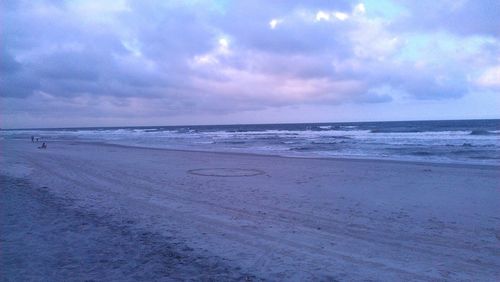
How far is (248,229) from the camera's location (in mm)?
6996

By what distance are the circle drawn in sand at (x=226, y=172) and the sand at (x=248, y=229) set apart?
1.89 metres

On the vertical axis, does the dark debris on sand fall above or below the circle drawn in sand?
above

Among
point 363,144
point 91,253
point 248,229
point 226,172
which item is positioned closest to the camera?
point 91,253

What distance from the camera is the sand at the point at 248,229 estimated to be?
5.00 metres

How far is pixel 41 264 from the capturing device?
16.4ft

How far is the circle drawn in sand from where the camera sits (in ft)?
49.6

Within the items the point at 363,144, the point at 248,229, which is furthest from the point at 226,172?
the point at 363,144

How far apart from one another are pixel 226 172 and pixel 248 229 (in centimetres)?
887

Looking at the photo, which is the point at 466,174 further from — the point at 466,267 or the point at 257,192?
the point at 466,267

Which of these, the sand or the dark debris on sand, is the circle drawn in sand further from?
the dark debris on sand

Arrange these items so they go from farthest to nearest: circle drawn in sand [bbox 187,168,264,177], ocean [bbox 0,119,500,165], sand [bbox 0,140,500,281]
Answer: ocean [bbox 0,119,500,165]
circle drawn in sand [bbox 187,168,264,177]
sand [bbox 0,140,500,281]

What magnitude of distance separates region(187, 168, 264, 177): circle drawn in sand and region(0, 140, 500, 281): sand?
1895 mm

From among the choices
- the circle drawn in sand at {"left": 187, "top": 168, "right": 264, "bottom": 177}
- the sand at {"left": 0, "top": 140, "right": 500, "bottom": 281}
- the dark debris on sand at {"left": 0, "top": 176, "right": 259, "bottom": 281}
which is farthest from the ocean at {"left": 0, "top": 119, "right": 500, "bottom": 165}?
the dark debris on sand at {"left": 0, "top": 176, "right": 259, "bottom": 281}

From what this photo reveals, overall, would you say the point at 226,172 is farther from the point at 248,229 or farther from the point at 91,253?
the point at 91,253
